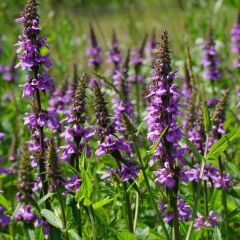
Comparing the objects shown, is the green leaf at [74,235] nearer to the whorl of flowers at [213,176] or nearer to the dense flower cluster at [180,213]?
the dense flower cluster at [180,213]

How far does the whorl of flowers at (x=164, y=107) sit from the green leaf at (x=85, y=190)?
0.41m

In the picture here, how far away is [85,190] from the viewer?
2799 mm

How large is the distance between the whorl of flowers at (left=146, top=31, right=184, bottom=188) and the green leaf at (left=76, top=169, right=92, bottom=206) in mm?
406

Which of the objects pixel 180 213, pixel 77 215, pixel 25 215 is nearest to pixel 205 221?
A: pixel 180 213

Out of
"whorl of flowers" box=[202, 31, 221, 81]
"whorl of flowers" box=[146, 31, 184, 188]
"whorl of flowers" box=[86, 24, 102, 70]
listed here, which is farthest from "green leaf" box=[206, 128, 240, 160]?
"whorl of flowers" box=[86, 24, 102, 70]

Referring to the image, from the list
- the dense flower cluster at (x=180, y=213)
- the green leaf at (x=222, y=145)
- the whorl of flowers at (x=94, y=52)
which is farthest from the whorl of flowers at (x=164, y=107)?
the whorl of flowers at (x=94, y=52)

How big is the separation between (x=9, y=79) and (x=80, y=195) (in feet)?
15.2

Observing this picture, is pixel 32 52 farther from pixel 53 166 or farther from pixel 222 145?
pixel 222 145

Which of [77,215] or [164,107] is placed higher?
[164,107]

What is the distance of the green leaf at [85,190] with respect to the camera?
9.12 ft

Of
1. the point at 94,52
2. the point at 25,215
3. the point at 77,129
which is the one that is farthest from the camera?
the point at 94,52

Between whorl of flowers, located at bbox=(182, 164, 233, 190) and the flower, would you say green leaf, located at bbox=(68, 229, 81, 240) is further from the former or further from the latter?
whorl of flowers, located at bbox=(182, 164, 233, 190)

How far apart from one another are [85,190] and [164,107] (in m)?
0.66

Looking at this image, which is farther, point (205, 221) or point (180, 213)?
point (205, 221)
